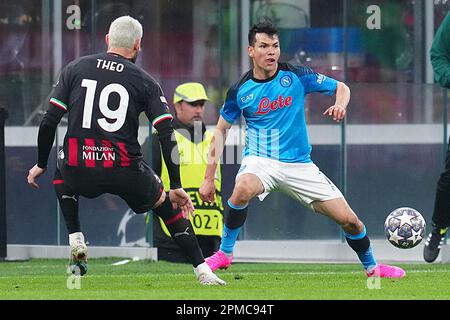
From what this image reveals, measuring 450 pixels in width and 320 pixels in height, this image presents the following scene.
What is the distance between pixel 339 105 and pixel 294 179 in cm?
73

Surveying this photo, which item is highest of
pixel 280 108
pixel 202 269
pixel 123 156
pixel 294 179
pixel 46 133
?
pixel 280 108

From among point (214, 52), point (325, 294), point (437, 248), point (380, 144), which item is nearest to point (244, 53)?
point (214, 52)

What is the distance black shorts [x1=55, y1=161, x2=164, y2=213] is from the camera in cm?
1003

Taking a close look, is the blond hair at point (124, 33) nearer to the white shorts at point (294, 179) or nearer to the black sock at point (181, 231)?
the black sock at point (181, 231)

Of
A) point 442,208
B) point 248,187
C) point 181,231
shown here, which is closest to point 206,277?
point 181,231

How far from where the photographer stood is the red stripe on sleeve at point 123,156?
32.9 ft

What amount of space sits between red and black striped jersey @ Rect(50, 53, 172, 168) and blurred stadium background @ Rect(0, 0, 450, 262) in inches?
233

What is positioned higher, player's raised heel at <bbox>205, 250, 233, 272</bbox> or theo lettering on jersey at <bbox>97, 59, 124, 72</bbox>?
theo lettering on jersey at <bbox>97, 59, 124, 72</bbox>

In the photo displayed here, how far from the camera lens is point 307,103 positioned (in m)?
16.1

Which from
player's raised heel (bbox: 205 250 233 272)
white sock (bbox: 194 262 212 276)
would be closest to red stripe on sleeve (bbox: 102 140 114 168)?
white sock (bbox: 194 262 212 276)

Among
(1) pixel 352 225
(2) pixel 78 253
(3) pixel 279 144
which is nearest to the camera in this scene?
(2) pixel 78 253

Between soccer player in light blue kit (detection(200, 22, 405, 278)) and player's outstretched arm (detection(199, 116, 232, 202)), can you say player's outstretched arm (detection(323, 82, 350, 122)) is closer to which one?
soccer player in light blue kit (detection(200, 22, 405, 278))

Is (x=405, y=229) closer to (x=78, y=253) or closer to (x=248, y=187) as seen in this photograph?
(x=248, y=187)

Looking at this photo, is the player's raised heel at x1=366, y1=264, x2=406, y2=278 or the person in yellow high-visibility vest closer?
the player's raised heel at x1=366, y1=264, x2=406, y2=278
